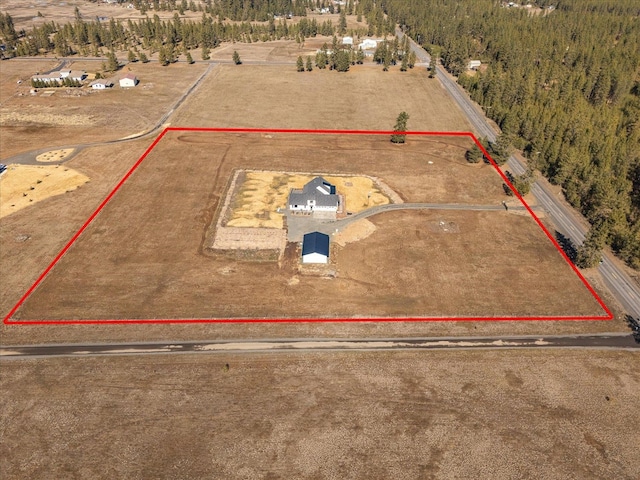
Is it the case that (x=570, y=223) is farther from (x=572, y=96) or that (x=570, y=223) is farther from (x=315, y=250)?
(x=572, y=96)

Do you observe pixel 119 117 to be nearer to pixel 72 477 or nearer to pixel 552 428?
pixel 72 477

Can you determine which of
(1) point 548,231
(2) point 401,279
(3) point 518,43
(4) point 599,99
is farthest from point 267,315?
(3) point 518,43

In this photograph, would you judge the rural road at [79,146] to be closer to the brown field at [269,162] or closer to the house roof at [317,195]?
the brown field at [269,162]

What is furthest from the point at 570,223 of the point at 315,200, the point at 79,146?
the point at 79,146

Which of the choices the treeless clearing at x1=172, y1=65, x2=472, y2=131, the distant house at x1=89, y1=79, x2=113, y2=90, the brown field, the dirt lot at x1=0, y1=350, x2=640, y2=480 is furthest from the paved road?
the distant house at x1=89, y1=79, x2=113, y2=90

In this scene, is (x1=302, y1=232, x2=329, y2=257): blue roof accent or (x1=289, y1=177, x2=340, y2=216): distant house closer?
(x1=302, y1=232, x2=329, y2=257): blue roof accent

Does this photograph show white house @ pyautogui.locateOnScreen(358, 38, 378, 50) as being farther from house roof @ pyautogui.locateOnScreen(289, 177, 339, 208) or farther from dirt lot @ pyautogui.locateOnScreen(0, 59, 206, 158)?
house roof @ pyautogui.locateOnScreen(289, 177, 339, 208)
